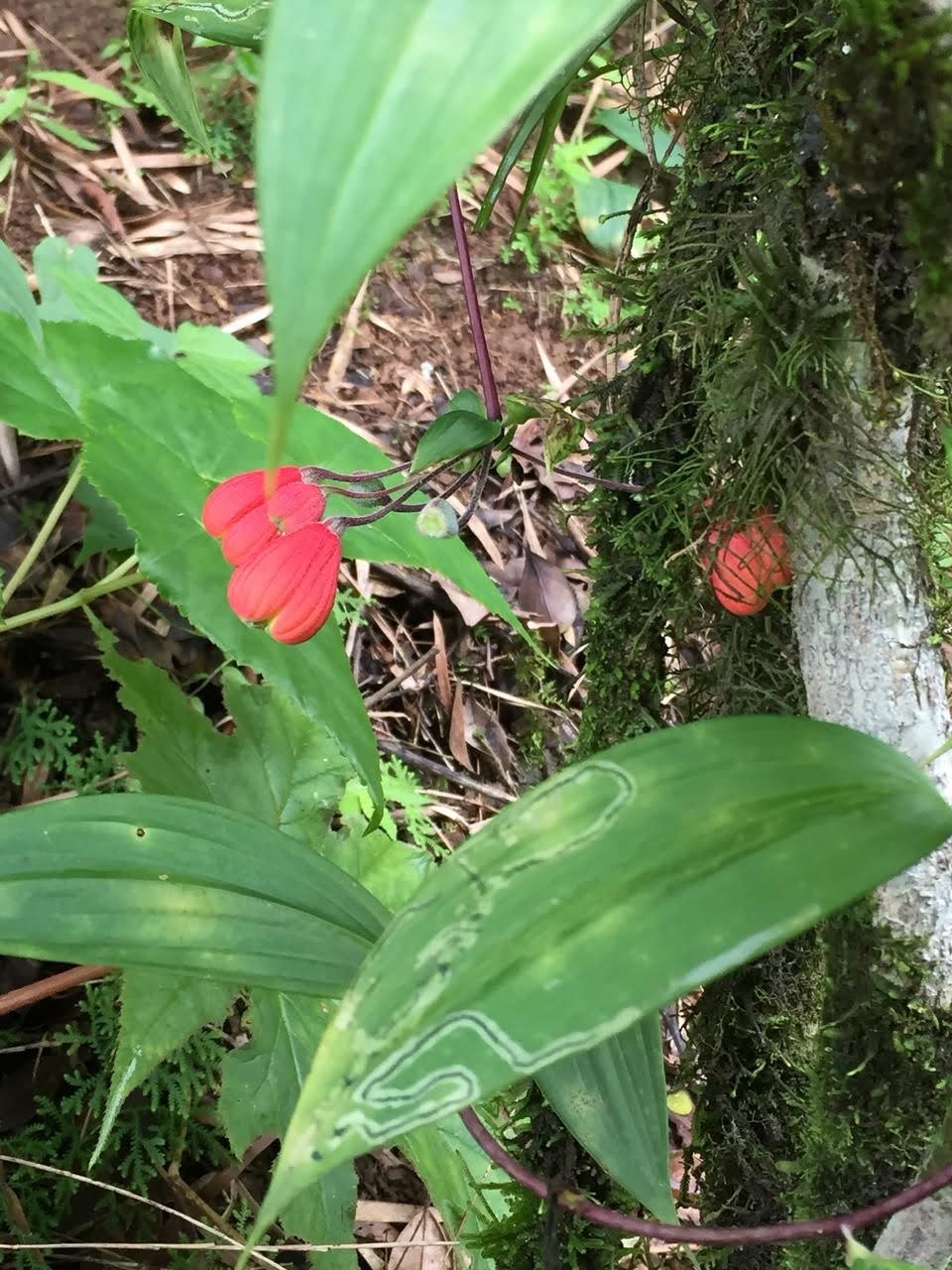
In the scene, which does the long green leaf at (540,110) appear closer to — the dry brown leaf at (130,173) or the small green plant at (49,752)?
the small green plant at (49,752)

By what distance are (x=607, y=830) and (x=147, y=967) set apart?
0.82 feet

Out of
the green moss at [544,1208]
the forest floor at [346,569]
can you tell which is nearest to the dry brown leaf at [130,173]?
the forest floor at [346,569]

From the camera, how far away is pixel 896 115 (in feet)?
1.17

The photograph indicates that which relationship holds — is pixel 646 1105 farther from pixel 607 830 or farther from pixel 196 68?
pixel 196 68

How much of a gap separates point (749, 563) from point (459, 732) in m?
0.77

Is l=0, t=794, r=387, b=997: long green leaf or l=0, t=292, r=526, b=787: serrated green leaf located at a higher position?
l=0, t=292, r=526, b=787: serrated green leaf

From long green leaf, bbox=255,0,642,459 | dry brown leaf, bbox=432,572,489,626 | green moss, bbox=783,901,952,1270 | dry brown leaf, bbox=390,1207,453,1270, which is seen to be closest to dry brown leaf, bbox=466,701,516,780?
dry brown leaf, bbox=432,572,489,626

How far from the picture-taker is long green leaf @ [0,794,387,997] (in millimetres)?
464

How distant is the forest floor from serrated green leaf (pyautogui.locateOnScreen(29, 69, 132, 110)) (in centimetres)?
3

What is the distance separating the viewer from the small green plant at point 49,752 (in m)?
0.99

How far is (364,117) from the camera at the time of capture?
6.9 inches

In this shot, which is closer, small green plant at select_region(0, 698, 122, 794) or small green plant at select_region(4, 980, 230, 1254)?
small green plant at select_region(4, 980, 230, 1254)

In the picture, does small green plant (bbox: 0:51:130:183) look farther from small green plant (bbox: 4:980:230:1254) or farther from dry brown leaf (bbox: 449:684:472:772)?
small green plant (bbox: 4:980:230:1254)

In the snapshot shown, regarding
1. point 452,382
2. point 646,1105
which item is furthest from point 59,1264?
point 452,382
